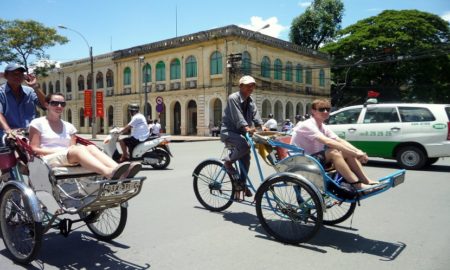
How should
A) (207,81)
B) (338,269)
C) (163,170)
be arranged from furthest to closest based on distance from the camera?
1. (207,81)
2. (163,170)
3. (338,269)

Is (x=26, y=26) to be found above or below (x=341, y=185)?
above

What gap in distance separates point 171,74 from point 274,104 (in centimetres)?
1027

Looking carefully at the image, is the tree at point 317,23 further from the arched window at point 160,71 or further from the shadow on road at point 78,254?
the shadow on road at point 78,254

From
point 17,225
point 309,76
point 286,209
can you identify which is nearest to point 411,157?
point 286,209

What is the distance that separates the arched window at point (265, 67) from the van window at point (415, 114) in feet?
79.1

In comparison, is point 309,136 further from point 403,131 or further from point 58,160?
point 403,131

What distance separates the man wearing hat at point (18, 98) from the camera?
15.3 ft

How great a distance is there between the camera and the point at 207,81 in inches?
1330

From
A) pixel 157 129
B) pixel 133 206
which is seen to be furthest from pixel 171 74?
pixel 133 206

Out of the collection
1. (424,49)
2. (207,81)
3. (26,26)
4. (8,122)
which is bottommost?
(8,122)

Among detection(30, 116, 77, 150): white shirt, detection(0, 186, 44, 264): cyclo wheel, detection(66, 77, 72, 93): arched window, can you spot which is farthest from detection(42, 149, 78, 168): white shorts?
detection(66, 77, 72, 93): arched window

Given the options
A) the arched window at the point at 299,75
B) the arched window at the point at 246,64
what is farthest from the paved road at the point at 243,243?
the arched window at the point at 299,75

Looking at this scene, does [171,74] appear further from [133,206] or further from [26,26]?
[133,206]

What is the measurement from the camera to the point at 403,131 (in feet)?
34.0
